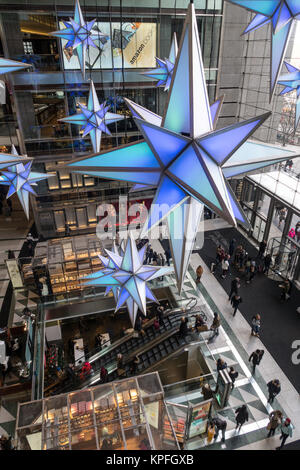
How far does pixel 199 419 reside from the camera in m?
11.8

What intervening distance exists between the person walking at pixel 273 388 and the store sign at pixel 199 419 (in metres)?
2.62

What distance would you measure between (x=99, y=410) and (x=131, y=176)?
24.6 feet

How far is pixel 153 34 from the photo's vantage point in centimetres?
2170

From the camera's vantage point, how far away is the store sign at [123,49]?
20938 millimetres

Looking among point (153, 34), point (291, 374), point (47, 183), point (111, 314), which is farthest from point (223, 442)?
point (153, 34)

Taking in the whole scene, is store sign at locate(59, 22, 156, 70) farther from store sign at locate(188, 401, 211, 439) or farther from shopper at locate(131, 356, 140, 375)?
store sign at locate(188, 401, 211, 439)

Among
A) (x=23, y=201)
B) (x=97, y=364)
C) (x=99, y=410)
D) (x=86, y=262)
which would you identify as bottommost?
(x=97, y=364)

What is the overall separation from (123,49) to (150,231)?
1513 centimetres

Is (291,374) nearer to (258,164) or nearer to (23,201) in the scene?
(258,164)

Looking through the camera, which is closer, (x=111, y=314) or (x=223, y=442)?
(x=223, y=442)

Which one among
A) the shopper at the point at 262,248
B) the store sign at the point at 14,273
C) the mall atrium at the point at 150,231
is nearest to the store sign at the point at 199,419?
the mall atrium at the point at 150,231

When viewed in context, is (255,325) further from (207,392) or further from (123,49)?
(123,49)

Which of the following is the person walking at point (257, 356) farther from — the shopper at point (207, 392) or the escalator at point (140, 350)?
the escalator at point (140, 350)

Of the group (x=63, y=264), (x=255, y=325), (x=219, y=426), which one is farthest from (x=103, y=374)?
(x=255, y=325)
